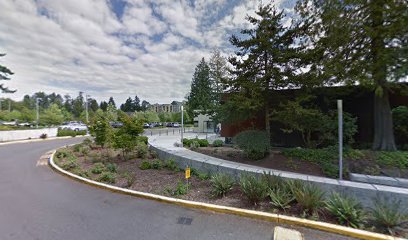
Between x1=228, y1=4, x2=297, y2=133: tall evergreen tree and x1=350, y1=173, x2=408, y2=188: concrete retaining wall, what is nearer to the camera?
x1=350, y1=173, x2=408, y2=188: concrete retaining wall

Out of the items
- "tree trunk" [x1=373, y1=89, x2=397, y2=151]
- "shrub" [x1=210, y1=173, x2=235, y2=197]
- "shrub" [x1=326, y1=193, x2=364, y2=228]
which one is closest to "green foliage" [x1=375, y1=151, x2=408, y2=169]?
"tree trunk" [x1=373, y1=89, x2=397, y2=151]

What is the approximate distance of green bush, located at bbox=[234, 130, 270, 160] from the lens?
29.0 feet

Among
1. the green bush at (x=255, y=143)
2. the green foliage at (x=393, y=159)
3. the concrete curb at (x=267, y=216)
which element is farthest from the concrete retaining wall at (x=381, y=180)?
the concrete curb at (x=267, y=216)

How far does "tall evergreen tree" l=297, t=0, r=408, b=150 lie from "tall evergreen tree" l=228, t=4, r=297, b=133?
2.85 ft

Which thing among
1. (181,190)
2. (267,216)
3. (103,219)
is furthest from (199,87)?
(267,216)

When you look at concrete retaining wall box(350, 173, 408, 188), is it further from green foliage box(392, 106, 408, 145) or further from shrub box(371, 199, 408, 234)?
green foliage box(392, 106, 408, 145)

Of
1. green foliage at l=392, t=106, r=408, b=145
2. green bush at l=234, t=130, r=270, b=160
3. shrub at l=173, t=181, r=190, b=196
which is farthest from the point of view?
green foliage at l=392, t=106, r=408, b=145

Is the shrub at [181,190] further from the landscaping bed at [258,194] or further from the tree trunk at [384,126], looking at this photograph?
the tree trunk at [384,126]

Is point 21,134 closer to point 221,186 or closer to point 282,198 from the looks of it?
point 221,186

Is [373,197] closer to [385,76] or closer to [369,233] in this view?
[369,233]

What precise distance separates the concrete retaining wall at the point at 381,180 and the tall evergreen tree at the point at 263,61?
408 cm

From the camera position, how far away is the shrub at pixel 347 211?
3.71m

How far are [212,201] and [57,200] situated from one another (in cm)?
421

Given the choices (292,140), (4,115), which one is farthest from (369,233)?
(4,115)
